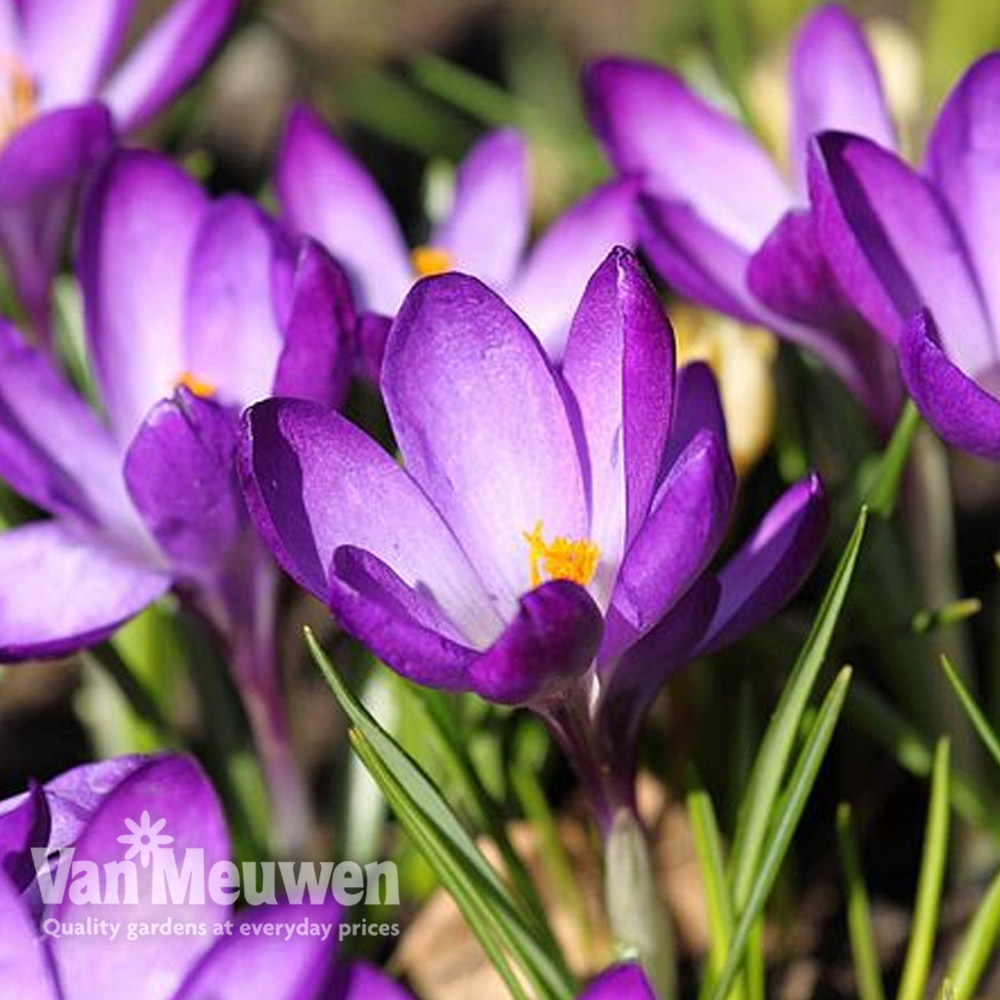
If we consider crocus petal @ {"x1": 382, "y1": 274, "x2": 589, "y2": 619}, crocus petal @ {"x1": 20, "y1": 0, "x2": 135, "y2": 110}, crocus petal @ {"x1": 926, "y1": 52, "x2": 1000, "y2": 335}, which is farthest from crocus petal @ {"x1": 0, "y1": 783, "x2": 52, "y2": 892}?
crocus petal @ {"x1": 20, "y1": 0, "x2": 135, "y2": 110}

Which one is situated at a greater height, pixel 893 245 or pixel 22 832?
pixel 893 245

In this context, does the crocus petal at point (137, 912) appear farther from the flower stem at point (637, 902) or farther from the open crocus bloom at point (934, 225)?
the open crocus bloom at point (934, 225)

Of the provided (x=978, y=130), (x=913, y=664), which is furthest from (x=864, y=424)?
(x=978, y=130)

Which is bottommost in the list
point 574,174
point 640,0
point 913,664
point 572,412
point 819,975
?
point 819,975

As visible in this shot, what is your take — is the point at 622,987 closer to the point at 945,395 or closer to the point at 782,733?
the point at 782,733

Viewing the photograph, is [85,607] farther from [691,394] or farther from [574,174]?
[574,174]

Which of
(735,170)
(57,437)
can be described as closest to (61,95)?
(57,437)

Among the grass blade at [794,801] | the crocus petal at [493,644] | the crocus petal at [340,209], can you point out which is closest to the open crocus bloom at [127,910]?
the crocus petal at [493,644]
